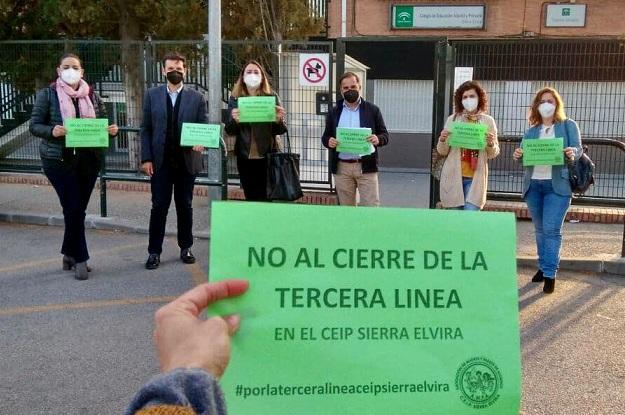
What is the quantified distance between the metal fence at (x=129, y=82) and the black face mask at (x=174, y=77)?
2.55m

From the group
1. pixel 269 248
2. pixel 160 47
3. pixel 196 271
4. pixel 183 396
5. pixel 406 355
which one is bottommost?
pixel 196 271

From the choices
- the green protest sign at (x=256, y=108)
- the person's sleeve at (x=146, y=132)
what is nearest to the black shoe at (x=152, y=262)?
the person's sleeve at (x=146, y=132)

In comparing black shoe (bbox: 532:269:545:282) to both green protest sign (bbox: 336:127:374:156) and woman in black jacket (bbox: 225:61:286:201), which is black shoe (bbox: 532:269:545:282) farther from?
woman in black jacket (bbox: 225:61:286:201)

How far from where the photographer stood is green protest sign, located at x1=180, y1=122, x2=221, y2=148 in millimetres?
6426

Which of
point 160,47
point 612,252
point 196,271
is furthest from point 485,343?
point 160,47

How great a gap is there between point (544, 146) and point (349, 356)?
4.88 meters

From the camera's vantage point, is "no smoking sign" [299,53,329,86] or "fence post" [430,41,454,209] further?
"no smoking sign" [299,53,329,86]

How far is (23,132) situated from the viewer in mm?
11953

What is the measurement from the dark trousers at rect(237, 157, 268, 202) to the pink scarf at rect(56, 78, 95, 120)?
1503 millimetres

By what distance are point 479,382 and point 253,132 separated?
5380 mm

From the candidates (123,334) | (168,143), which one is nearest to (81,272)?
(168,143)

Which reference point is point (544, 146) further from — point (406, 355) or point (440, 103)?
point (406, 355)

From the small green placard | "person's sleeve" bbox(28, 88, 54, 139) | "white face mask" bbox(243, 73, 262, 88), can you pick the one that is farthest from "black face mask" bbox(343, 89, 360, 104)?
the small green placard

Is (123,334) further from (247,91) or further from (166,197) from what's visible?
(247,91)
